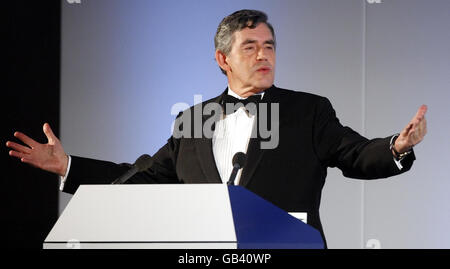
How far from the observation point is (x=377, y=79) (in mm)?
3211

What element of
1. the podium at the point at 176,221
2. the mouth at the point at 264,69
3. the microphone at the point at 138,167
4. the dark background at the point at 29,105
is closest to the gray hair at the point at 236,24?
the mouth at the point at 264,69

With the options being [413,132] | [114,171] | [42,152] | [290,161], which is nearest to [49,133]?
[42,152]

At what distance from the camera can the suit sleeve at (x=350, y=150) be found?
7.32 ft

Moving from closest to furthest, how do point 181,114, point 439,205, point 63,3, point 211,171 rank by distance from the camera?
1. point 211,171
2. point 181,114
3. point 439,205
4. point 63,3

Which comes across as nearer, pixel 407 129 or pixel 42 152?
pixel 407 129

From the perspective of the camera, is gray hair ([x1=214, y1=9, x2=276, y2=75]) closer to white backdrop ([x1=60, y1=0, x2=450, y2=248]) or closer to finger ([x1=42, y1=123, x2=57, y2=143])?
white backdrop ([x1=60, y1=0, x2=450, y2=248])

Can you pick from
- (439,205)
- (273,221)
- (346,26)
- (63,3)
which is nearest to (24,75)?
(63,3)

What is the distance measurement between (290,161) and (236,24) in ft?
2.06

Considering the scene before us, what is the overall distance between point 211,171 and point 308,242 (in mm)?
1217

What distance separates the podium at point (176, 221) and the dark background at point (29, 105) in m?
2.03

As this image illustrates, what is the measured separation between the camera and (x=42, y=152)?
7.45 ft

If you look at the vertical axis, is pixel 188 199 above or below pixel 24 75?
below

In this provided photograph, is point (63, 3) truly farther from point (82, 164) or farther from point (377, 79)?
point (377, 79)

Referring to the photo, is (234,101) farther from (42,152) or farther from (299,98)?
(42,152)
